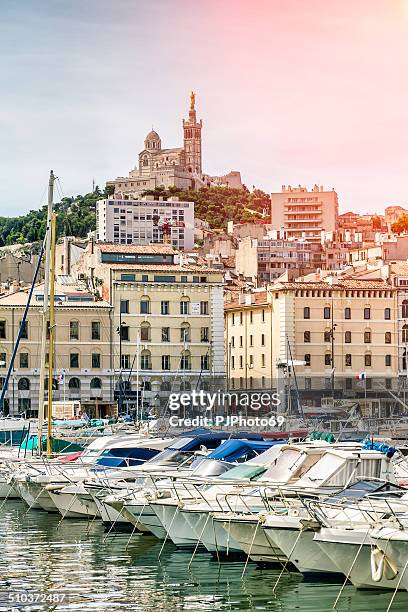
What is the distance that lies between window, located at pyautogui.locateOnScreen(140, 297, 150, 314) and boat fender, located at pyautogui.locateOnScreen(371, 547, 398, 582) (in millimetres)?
68397

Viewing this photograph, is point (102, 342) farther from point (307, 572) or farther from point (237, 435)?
point (307, 572)

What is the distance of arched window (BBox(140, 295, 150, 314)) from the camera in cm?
8938

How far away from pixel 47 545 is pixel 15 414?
52.7m

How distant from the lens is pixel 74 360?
87875 mm

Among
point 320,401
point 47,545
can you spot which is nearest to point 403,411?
point 320,401

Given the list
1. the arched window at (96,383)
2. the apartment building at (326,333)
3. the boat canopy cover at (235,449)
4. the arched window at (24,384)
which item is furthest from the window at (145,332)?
the boat canopy cover at (235,449)

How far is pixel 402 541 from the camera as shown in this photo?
20828mm

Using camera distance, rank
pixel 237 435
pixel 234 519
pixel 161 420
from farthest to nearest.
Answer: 1. pixel 161 420
2. pixel 237 435
3. pixel 234 519

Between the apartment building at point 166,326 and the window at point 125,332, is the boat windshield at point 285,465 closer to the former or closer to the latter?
the apartment building at point 166,326

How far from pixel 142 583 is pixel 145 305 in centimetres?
6439

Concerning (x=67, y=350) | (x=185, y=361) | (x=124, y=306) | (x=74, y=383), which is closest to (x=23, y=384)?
(x=74, y=383)

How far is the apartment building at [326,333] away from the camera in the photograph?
302 feet

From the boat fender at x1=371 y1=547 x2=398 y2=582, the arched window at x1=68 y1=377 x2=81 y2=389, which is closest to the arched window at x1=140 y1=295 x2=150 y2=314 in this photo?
the arched window at x1=68 y1=377 x2=81 y2=389

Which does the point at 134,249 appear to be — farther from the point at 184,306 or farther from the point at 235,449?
the point at 235,449
